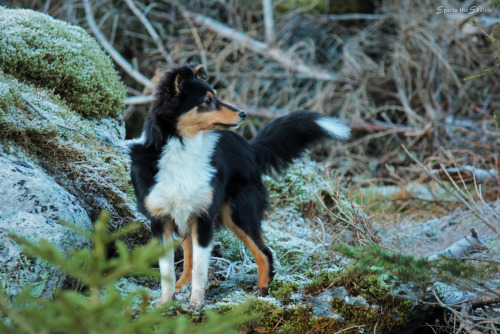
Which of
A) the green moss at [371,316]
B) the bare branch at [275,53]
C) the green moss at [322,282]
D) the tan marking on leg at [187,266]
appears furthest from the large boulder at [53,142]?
the bare branch at [275,53]

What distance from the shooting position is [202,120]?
3.77 meters

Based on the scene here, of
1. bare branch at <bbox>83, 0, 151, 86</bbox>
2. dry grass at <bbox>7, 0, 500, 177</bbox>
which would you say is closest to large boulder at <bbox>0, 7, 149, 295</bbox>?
bare branch at <bbox>83, 0, 151, 86</bbox>

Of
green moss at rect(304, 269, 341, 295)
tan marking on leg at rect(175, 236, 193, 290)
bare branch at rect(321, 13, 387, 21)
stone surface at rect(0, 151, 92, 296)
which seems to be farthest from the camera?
bare branch at rect(321, 13, 387, 21)

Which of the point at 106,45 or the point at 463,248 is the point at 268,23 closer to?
the point at 106,45

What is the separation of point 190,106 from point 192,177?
0.52 meters

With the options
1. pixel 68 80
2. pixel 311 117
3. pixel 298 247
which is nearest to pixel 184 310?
pixel 298 247

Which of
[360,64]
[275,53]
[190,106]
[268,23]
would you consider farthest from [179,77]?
[360,64]

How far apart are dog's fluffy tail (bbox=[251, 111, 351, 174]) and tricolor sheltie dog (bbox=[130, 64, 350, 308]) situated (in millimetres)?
426

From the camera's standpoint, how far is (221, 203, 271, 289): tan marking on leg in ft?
13.0

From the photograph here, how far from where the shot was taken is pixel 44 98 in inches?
188

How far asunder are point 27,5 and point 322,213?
6.50 meters

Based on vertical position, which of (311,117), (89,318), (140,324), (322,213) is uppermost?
(89,318)

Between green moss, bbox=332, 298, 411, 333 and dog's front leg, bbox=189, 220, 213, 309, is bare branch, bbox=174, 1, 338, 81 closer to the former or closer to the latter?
dog's front leg, bbox=189, 220, 213, 309

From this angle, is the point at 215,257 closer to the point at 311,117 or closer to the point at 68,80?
the point at 311,117
